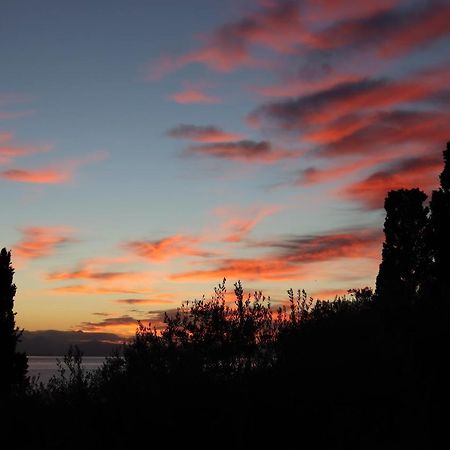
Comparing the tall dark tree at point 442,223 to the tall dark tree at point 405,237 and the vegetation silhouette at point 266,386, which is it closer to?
the tall dark tree at point 405,237

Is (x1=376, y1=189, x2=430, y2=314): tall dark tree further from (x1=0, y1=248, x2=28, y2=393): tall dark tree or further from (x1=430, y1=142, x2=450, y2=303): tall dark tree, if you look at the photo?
(x1=0, y1=248, x2=28, y2=393): tall dark tree

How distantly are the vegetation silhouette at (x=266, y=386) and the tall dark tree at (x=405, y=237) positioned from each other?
2098cm

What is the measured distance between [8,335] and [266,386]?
120 ft

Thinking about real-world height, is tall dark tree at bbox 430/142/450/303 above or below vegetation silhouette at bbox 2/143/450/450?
above

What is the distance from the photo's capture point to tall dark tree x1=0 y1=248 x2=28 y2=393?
141 feet

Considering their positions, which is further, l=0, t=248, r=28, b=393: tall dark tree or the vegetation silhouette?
l=0, t=248, r=28, b=393: tall dark tree

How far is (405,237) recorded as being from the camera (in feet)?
130

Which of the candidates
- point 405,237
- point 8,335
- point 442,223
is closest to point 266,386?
point 442,223

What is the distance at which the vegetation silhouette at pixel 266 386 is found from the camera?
10250 millimetres

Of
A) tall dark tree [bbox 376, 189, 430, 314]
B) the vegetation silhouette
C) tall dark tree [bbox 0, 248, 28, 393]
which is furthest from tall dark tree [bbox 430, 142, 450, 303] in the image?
tall dark tree [bbox 0, 248, 28, 393]

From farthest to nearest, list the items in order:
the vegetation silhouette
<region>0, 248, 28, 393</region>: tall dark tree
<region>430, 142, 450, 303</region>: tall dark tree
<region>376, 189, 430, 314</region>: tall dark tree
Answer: <region>0, 248, 28, 393</region>: tall dark tree, <region>376, 189, 430, 314</region>: tall dark tree, <region>430, 142, 450, 303</region>: tall dark tree, the vegetation silhouette

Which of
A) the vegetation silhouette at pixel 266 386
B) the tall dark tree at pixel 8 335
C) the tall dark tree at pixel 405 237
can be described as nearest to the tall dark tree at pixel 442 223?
the tall dark tree at pixel 405 237

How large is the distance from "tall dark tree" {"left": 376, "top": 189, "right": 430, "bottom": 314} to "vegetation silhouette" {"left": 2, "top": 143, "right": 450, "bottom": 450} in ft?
68.8

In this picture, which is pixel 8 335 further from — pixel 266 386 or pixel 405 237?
pixel 266 386
